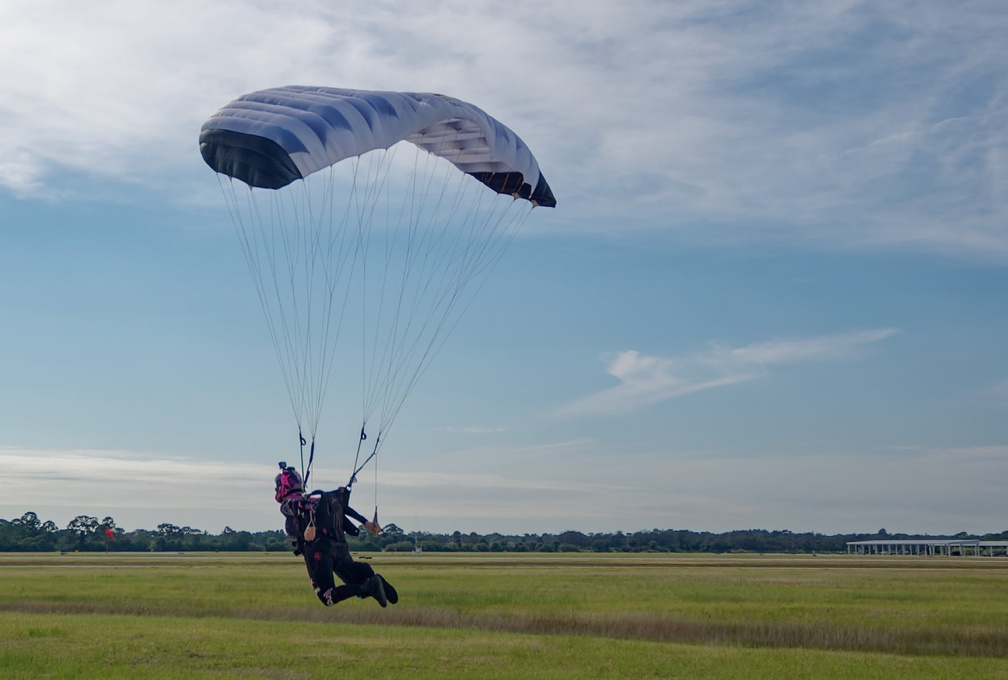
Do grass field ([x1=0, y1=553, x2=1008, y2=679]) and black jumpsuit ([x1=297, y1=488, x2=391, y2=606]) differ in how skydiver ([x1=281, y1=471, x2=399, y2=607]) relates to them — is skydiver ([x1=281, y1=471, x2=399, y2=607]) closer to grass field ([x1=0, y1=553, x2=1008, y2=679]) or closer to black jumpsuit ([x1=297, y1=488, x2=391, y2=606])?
black jumpsuit ([x1=297, y1=488, x2=391, y2=606])

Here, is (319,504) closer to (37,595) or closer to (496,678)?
(496,678)

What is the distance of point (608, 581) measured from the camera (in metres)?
51.7

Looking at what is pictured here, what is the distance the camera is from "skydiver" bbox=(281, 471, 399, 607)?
14945 mm

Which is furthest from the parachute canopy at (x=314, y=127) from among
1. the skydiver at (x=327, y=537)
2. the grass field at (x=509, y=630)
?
the grass field at (x=509, y=630)

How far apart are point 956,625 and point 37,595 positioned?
35.4 m

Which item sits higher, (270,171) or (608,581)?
(270,171)

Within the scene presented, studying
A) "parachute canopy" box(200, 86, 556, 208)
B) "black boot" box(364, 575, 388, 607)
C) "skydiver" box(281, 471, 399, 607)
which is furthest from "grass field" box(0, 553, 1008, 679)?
"parachute canopy" box(200, 86, 556, 208)

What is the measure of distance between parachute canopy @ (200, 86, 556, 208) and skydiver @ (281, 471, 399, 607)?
15.5ft

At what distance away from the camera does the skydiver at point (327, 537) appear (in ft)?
49.0

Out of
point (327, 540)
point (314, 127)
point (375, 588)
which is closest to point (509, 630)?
point (375, 588)

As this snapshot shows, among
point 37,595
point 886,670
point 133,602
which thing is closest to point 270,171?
point 886,670

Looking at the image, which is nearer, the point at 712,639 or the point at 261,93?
the point at 261,93

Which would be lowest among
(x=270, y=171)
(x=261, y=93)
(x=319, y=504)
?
(x=319, y=504)

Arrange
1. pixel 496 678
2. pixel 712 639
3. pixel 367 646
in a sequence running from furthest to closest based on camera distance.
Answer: pixel 712 639 < pixel 367 646 < pixel 496 678
